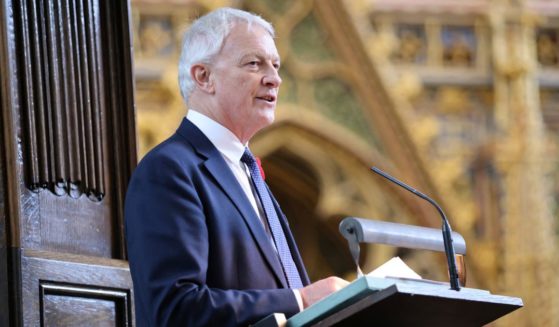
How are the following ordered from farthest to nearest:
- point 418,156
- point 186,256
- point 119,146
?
point 418,156 < point 119,146 < point 186,256

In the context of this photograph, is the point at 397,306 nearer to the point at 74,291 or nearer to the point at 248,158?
Answer: the point at 248,158

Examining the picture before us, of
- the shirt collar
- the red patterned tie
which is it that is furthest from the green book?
the shirt collar

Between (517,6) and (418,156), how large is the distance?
3.68ft

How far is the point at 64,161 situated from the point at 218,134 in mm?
301

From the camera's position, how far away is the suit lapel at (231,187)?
7.47 feet

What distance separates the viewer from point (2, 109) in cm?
241

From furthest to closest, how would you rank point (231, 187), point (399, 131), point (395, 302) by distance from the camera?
point (399, 131) < point (231, 187) < point (395, 302)

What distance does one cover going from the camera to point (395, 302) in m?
1.99

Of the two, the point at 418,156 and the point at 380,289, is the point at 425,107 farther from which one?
the point at 380,289

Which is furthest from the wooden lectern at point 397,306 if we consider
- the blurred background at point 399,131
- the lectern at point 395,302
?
the blurred background at point 399,131

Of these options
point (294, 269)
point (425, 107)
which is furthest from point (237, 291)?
point (425, 107)

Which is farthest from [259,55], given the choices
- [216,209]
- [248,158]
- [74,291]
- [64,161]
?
[74,291]

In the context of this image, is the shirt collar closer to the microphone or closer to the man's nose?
the man's nose

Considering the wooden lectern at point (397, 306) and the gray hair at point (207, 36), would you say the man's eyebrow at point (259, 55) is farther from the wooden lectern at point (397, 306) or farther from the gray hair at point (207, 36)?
the wooden lectern at point (397, 306)
